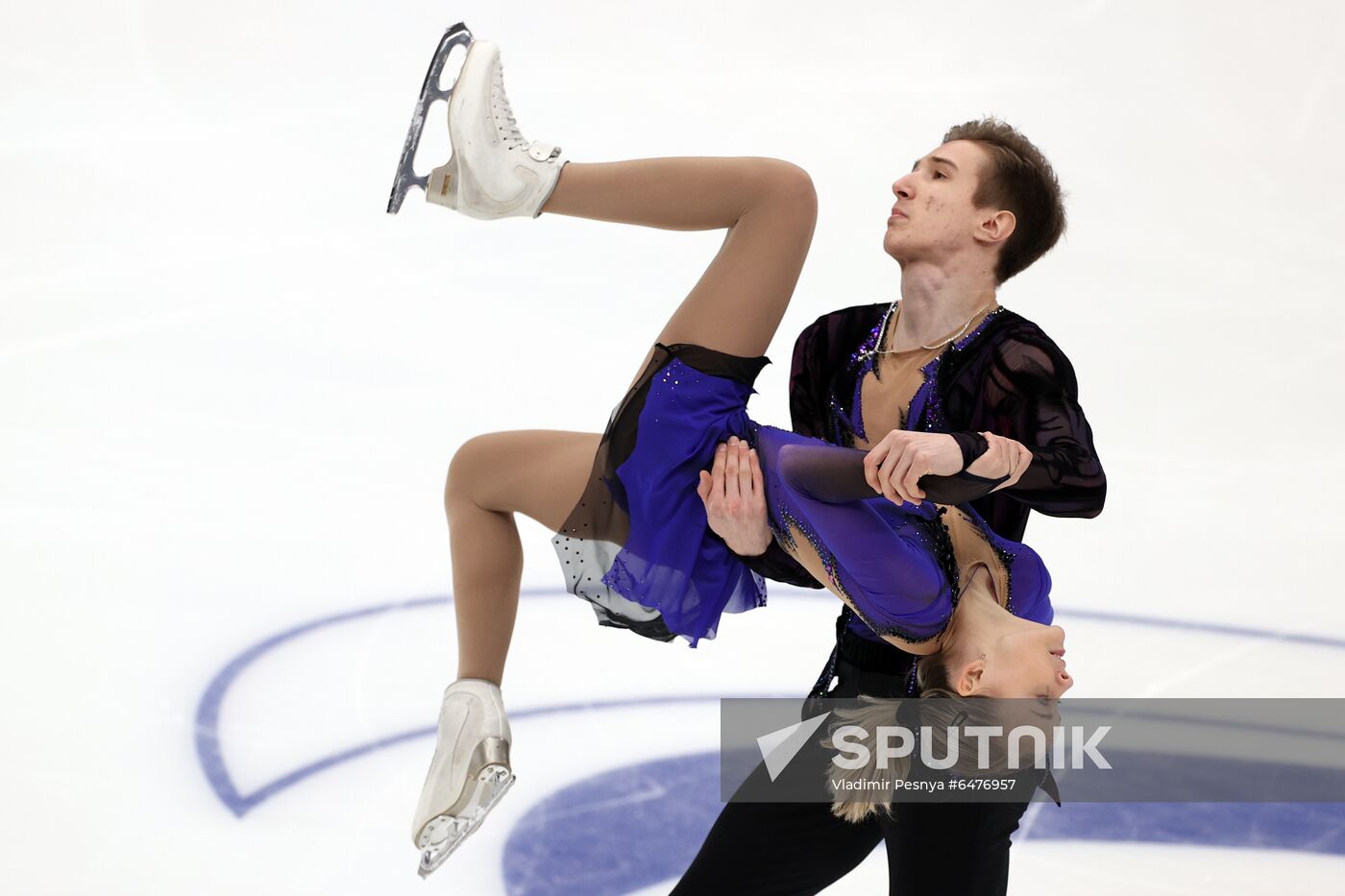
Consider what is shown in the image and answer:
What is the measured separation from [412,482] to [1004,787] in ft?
10.6

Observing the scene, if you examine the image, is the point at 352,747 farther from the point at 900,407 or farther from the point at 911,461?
the point at 911,461

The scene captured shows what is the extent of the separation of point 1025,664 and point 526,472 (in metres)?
0.92

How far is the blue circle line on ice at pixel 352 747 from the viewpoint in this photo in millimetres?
3424

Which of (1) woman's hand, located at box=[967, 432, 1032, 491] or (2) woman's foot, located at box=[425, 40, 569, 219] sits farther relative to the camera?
(2) woman's foot, located at box=[425, 40, 569, 219]

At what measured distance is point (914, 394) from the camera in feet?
8.00

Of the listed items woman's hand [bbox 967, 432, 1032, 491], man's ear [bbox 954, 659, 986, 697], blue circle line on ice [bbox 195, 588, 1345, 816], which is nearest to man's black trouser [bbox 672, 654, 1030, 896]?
man's ear [bbox 954, 659, 986, 697]

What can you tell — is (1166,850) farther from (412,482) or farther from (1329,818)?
(412,482)

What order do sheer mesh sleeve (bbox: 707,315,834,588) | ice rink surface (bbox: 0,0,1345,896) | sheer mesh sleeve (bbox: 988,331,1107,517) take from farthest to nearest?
ice rink surface (bbox: 0,0,1345,896) < sheer mesh sleeve (bbox: 707,315,834,588) < sheer mesh sleeve (bbox: 988,331,1107,517)

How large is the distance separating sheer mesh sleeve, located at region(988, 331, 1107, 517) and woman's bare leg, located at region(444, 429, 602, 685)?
0.74m

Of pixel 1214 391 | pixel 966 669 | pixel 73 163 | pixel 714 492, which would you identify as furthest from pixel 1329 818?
pixel 73 163

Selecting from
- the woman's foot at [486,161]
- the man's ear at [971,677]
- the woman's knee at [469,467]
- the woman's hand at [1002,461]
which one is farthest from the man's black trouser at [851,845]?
the woman's foot at [486,161]

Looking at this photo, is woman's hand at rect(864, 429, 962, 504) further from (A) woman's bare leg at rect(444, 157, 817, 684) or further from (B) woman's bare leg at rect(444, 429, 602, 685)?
(B) woman's bare leg at rect(444, 429, 602, 685)

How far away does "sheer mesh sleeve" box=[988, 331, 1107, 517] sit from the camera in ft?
6.76

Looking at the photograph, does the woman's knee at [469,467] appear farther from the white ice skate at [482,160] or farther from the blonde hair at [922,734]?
the blonde hair at [922,734]
